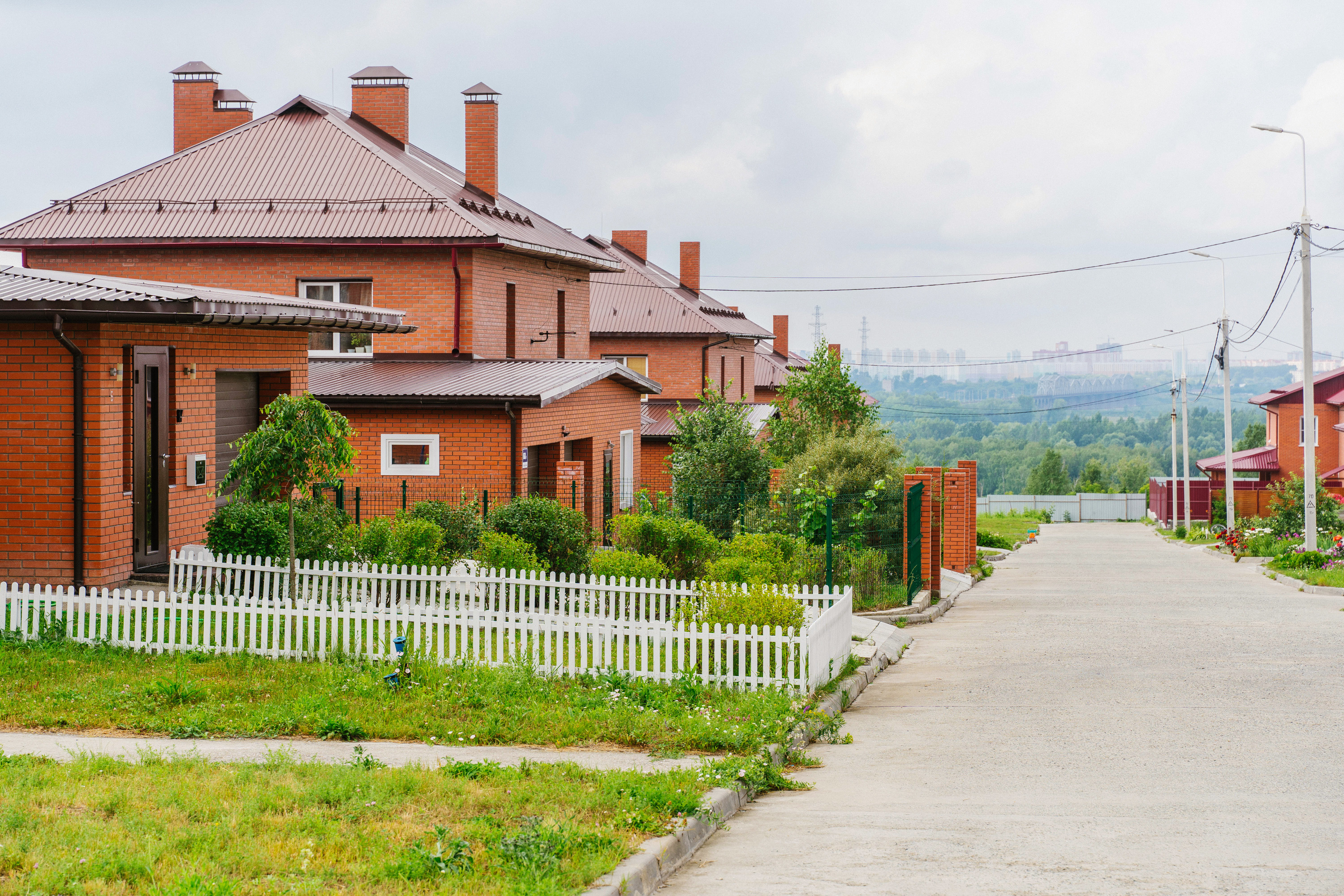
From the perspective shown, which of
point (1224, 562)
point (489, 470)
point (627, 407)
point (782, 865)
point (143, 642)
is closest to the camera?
point (782, 865)

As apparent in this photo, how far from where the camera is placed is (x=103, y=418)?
44.3 feet

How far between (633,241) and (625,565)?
36.5 m

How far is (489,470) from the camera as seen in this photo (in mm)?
21812

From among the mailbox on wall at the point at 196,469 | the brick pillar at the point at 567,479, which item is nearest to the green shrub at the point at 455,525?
the mailbox on wall at the point at 196,469

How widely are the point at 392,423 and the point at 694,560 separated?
736cm

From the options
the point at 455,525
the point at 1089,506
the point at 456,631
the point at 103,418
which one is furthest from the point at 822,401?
the point at 1089,506

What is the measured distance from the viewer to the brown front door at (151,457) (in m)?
14.9

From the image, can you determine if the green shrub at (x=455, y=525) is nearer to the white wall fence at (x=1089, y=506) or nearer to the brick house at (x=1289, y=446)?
the brick house at (x=1289, y=446)

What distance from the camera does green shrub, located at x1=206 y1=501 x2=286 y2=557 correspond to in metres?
14.5

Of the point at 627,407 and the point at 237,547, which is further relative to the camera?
the point at 627,407

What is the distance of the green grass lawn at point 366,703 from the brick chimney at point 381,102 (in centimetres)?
2113

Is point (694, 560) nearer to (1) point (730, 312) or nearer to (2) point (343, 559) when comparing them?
(2) point (343, 559)

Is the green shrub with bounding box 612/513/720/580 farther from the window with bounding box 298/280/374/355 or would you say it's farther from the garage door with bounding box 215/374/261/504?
the window with bounding box 298/280/374/355

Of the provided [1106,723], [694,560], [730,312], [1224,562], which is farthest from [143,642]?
[730,312]
